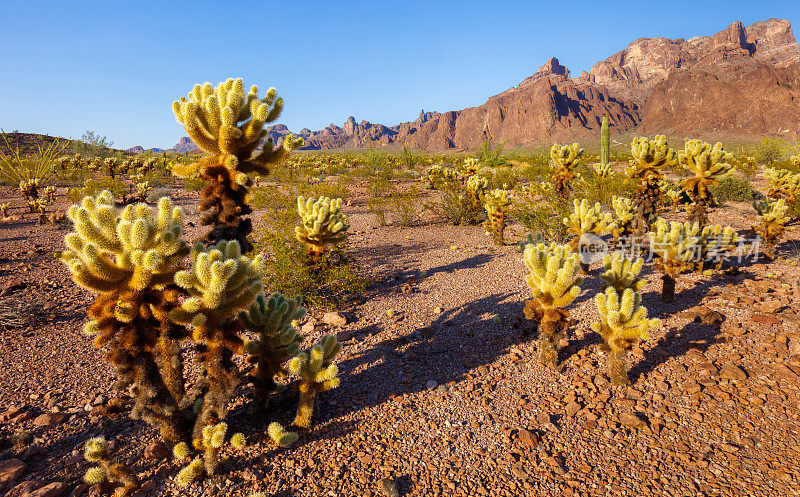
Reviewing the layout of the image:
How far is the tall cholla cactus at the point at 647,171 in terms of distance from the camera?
24.9 ft

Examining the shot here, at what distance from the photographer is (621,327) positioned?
3609mm

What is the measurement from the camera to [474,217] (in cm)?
1177

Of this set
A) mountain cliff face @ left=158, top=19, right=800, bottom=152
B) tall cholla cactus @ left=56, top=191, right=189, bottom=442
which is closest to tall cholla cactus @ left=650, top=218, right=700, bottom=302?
tall cholla cactus @ left=56, top=191, right=189, bottom=442

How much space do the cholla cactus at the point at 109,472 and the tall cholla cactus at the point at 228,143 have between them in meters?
2.17

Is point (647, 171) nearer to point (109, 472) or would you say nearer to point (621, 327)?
point (621, 327)

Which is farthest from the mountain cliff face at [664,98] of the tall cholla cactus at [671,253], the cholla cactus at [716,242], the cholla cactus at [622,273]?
the cholla cactus at [622,273]

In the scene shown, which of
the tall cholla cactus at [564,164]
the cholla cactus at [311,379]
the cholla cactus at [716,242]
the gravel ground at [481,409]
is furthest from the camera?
the tall cholla cactus at [564,164]

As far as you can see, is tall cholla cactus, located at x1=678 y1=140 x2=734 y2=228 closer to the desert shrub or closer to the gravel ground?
the gravel ground

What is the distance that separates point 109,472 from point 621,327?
4.39m

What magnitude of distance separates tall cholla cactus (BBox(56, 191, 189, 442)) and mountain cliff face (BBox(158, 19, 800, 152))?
56592mm

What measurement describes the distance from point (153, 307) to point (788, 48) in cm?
18787

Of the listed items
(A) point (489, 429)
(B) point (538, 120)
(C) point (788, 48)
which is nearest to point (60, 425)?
(A) point (489, 429)

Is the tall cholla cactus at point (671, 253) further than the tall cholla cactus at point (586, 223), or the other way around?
the tall cholla cactus at point (586, 223)

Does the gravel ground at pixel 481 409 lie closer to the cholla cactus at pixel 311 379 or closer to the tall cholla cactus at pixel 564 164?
the cholla cactus at pixel 311 379
